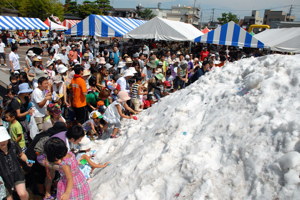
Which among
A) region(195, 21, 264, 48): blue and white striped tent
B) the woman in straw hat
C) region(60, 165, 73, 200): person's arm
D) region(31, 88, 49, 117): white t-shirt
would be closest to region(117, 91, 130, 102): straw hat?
the woman in straw hat

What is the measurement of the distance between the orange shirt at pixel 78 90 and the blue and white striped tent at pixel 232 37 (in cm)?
954

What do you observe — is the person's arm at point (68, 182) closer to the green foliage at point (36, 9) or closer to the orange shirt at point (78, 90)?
the orange shirt at point (78, 90)

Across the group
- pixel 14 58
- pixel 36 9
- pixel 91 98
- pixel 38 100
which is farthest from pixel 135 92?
pixel 36 9

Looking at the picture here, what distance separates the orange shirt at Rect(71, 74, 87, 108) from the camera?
5.54 meters

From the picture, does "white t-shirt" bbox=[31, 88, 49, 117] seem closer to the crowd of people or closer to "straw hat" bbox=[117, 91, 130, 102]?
the crowd of people

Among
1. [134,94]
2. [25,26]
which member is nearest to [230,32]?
[134,94]

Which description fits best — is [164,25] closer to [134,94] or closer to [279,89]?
[134,94]

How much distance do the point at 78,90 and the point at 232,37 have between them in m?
9.94

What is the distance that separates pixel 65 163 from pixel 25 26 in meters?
22.8

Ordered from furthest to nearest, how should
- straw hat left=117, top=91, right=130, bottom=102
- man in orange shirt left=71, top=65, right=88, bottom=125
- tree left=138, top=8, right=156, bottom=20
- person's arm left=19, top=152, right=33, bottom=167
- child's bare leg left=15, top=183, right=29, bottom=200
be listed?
tree left=138, top=8, right=156, bottom=20
man in orange shirt left=71, top=65, right=88, bottom=125
straw hat left=117, top=91, right=130, bottom=102
person's arm left=19, top=152, right=33, bottom=167
child's bare leg left=15, top=183, right=29, bottom=200

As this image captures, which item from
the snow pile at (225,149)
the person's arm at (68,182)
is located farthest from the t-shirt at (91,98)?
the person's arm at (68,182)

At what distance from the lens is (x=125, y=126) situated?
5.54 m

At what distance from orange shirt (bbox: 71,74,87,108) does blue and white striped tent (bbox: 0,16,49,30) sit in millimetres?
16044

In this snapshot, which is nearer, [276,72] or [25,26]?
[276,72]
